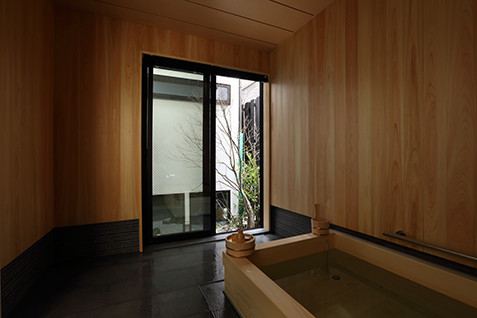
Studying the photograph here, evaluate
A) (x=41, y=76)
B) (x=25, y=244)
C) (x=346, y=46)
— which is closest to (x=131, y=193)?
(x=25, y=244)

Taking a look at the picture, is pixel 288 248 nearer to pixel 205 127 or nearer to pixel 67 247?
pixel 205 127

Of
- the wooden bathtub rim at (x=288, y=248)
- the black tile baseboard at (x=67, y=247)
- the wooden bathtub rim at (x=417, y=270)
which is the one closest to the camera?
the wooden bathtub rim at (x=417, y=270)

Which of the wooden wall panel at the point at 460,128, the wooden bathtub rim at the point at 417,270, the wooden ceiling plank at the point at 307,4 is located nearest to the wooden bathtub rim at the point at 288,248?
the wooden bathtub rim at the point at 417,270

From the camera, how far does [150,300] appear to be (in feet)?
4.68

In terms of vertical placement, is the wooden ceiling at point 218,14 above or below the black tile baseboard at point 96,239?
above

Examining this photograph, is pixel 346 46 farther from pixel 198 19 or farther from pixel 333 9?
pixel 198 19

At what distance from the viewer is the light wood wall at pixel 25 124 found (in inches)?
49.9

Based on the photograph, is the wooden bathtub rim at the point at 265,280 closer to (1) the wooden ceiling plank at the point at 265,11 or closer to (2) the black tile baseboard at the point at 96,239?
(2) the black tile baseboard at the point at 96,239

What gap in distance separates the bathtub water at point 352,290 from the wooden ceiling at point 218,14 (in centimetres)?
208

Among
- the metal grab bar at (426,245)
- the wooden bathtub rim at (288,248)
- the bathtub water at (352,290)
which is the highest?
the metal grab bar at (426,245)

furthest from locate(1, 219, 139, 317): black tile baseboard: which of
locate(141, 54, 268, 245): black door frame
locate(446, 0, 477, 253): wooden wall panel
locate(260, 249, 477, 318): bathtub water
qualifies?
locate(446, 0, 477, 253): wooden wall panel

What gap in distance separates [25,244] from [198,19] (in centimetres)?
222

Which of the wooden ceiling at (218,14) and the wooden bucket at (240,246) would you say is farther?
the wooden ceiling at (218,14)

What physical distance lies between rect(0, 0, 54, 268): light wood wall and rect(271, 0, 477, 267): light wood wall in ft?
7.10
